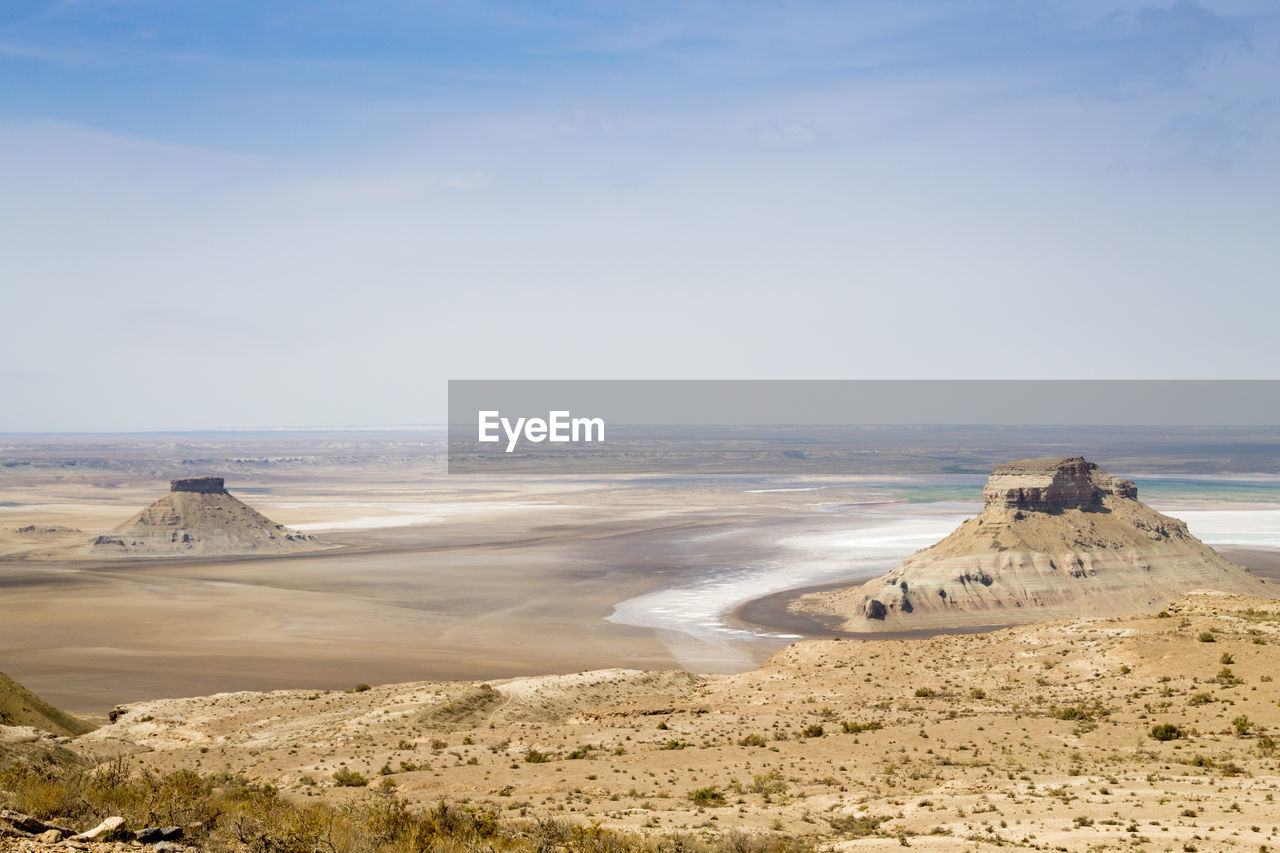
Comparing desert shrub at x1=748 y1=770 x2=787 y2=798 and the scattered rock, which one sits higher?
the scattered rock

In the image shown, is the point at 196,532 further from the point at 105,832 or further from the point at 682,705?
the point at 105,832

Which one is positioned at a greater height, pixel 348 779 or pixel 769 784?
pixel 769 784

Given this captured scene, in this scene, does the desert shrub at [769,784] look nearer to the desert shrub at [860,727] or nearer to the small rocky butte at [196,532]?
the desert shrub at [860,727]

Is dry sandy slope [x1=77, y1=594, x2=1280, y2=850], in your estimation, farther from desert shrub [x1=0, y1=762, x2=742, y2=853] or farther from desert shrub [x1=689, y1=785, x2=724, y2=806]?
desert shrub [x1=0, y1=762, x2=742, y2=853]

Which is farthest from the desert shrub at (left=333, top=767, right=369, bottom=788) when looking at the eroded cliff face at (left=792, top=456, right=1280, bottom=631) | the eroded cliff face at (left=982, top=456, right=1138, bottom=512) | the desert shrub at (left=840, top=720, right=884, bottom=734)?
the eroded cliff face at (left=982, top=456, right=1138, bottom=512)

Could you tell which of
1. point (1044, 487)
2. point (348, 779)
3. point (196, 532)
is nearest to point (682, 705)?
point (348, 779)

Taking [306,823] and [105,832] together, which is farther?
[306,823]
